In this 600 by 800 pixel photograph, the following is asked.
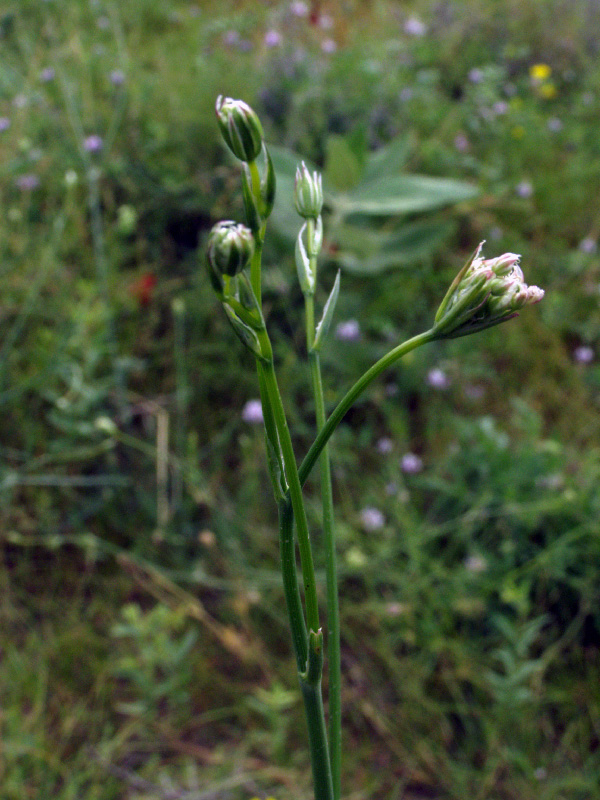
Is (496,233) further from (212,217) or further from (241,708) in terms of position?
(241,708)

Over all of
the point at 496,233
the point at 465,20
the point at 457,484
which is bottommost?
the point at 457,484

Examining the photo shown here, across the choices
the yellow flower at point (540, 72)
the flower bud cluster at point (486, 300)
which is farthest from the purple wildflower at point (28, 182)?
the yellow flower at point (540, 72)

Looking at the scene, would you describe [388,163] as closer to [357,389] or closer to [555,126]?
[555,126]

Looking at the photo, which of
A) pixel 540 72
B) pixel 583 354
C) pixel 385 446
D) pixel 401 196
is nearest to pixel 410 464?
pixel 385 446

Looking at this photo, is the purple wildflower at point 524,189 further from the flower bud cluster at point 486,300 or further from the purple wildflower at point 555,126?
the flower bud cluster at point 486,300

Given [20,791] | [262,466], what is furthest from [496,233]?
[20,791]

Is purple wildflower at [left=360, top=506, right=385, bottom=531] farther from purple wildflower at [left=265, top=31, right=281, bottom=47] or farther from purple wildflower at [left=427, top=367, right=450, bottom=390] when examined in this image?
purple wildflower at [left=265, top=31, right=281, bottom=47]

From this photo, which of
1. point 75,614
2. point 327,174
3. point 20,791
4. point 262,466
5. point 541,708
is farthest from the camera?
point 327,174
